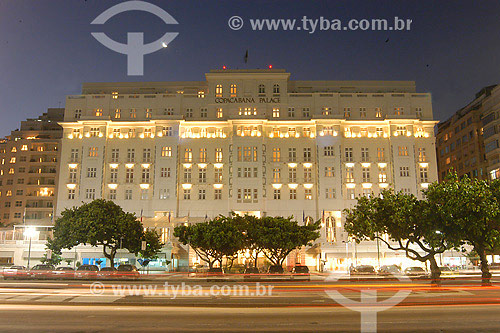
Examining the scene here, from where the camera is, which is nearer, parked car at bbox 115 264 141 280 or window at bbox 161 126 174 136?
parked car at bbox 115 264 141 280

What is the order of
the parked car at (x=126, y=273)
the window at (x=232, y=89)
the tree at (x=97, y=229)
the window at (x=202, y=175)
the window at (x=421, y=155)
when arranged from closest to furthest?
the parked car at (x=126, y=273), the tree at (x=97, y=229), the window at (x=202, y=175), the window at (x=421, y=155), the window at (x=232, y=89)

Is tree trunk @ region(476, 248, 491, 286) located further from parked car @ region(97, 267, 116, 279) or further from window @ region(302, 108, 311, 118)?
window @ region(302, 108, 311, 118)

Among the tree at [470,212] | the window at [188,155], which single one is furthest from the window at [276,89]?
the tree at [470,212]

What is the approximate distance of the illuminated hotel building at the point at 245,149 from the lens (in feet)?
275

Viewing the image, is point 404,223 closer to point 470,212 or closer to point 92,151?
point 470,212

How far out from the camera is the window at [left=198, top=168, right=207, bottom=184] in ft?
282

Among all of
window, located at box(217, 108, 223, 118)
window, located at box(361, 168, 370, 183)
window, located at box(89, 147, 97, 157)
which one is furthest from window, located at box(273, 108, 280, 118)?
window, located at box(89, 147, 97, 157)

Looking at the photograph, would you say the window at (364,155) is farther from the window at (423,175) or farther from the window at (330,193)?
the window at (423,175)

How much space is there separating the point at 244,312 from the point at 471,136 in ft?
316

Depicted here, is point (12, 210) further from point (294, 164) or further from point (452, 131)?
point (452, 131)

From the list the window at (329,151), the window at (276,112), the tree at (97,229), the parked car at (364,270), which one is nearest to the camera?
the parked car at (364,270)

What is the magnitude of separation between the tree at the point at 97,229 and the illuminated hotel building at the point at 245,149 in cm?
1554

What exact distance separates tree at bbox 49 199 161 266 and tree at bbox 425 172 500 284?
42564 mm

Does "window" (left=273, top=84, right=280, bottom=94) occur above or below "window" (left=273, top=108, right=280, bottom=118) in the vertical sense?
above
